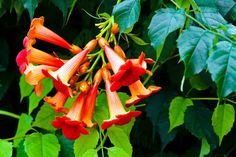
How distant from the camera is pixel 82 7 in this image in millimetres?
2756

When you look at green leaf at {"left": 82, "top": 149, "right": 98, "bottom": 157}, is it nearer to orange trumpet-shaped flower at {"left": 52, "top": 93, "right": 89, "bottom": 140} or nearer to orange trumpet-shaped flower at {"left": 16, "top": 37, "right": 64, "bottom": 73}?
orange trumpet-shaped flower at {"left": 52, "top": 93, "right": 89, "bottom": 140}

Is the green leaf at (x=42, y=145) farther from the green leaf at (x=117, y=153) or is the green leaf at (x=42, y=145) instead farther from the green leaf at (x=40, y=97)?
the green leaf at (x=117, y=153)

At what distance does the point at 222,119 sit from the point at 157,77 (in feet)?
2.00

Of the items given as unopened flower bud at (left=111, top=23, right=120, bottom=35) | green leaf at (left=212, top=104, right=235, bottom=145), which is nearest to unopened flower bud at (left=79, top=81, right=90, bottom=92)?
unopened flower bud at (left=111, top=23, right=120, bottom=35)

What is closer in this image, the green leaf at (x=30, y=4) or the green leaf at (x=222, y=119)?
the green leaf at (x=30, y=4)

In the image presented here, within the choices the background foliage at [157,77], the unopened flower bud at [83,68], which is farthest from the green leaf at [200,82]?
the unopened flower bud at [83,68]

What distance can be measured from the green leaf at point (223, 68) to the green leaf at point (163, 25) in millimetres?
164

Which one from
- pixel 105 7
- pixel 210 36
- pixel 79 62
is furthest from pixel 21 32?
pixel 210 36

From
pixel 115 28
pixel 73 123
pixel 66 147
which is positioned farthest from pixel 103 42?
pixel 66 147

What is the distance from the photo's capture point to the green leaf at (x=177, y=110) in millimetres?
2367

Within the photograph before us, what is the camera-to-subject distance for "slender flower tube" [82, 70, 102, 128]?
1.94 metres

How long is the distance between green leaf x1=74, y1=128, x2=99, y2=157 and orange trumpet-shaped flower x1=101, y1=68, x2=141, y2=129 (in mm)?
208

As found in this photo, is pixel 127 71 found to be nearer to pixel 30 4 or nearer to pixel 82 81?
pixel 82 81

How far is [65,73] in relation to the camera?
1896 millimetres
